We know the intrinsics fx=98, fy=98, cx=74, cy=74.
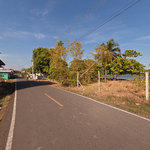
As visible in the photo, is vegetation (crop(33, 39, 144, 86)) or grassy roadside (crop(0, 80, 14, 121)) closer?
grassy roadside (crop(0, 80, 14, 121))

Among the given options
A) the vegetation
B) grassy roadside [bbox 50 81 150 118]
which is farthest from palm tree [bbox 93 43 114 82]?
grassy roadside [bbox 50 81 150 118]

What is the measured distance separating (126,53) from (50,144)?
19.1 metres

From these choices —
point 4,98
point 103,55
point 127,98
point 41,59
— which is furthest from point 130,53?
point 41,59

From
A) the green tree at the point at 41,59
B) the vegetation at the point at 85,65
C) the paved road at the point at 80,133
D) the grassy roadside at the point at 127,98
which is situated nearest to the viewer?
the paved road at the point at 80,133

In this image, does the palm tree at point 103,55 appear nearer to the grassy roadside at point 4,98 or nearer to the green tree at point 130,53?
the green tree at point 130,53

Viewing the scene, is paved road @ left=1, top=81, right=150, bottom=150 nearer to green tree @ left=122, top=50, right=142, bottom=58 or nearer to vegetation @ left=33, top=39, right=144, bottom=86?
vegetation @ left=33, top=39, right=144, bottom=86

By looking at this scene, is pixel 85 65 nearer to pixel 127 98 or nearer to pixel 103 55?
pixel 103 55

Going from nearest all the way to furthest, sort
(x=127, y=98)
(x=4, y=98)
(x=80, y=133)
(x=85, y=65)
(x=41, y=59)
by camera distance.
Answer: (x=80, y=133) < (x=127, y=98) < (x=4, y=98) < (x=85, y=65) < (x=41, y=59)

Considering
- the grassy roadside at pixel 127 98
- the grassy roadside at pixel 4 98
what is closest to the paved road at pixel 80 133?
the grassy roadside at pixel 127 98

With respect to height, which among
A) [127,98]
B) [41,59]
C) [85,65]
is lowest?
[127,98]

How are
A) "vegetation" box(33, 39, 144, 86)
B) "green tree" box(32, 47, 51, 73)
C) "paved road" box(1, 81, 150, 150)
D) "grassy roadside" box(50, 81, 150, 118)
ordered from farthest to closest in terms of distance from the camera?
"green tree" box(32, 47, 51, 73), "vegetation" box(33, 39, 144, 86), "grassy roadside" box(50, 81, 150, 118), "paved road" box(1, 81, 150, 150)

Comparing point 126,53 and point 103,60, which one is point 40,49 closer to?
point 103,60

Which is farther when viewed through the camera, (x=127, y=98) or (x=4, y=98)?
(x=4, y=98)

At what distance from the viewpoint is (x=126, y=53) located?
17781 mm
